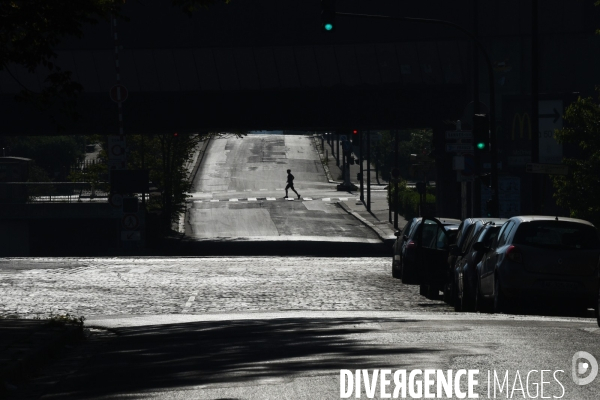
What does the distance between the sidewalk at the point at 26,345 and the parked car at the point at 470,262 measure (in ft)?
22.7

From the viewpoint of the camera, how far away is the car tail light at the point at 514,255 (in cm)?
1734

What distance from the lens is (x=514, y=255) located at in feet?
57.0

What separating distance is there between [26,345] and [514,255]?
7464 millimetres

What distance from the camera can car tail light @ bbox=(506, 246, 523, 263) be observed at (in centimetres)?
1734

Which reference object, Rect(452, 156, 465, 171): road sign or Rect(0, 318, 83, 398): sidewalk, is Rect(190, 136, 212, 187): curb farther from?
Rect(0, 318, 83, 398): sidewalk

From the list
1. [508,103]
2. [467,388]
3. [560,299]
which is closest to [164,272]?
[560,299]

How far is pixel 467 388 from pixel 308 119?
131ft

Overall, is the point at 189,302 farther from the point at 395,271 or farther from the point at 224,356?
the point at 224,356

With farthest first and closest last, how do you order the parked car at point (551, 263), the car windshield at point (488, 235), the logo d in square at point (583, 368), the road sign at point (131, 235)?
→ the road sign at point (131, 235) → the car windshield at point (488, 235) → the parked car at point (551, 263) → the logo d in square at point (583, 368)

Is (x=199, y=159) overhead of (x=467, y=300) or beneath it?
overhead

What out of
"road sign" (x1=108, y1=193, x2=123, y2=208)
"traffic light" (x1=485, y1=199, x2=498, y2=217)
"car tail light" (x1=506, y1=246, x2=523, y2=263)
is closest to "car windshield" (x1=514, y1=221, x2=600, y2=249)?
"car tail light" (x1=506, y1=246, x2=523, y2=263)

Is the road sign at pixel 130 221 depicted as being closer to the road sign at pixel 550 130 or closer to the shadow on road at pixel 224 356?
the road sign at pixel 550 130

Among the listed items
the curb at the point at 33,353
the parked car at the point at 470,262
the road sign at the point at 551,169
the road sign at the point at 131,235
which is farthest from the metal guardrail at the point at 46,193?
the curb at the point at 33,353

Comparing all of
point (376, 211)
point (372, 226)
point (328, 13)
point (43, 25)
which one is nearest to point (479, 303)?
point (43, 25)
